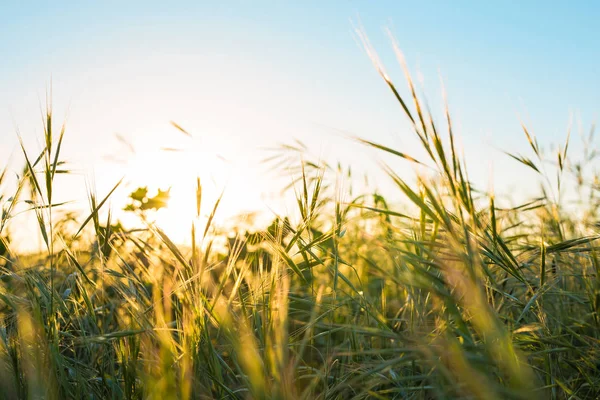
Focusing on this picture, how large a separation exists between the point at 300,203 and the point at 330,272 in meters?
0.20

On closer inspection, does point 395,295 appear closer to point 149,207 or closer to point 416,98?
point 149,207

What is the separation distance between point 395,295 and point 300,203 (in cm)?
88

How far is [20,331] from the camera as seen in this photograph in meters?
1.05

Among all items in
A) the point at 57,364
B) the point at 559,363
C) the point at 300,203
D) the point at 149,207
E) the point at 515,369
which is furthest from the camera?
the point at 149,207

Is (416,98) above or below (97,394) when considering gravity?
above

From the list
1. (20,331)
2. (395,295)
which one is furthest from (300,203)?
(395,295)

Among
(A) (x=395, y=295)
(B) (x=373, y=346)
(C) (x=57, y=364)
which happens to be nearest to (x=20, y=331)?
(C) (x=57, y=364)

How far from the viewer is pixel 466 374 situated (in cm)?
72

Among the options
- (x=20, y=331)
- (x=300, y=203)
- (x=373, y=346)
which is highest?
(x=300, y=203)

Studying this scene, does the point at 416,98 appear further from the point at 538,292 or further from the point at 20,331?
the point at 20,331

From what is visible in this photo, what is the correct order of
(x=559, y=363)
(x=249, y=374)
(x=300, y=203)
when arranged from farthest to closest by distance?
(x=300, y=203) → (x=559, y=363) → (x=249, y=374)

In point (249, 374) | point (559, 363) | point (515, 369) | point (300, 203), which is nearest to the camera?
point (515, 369)

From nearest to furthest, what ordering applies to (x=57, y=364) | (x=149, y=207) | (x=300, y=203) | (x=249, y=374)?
1. (x=249, y=374)
2. (x=57, y=364)
3. (x=300, y=203)
4. (x=149, y=207)

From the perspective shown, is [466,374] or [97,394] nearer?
[466,374]
